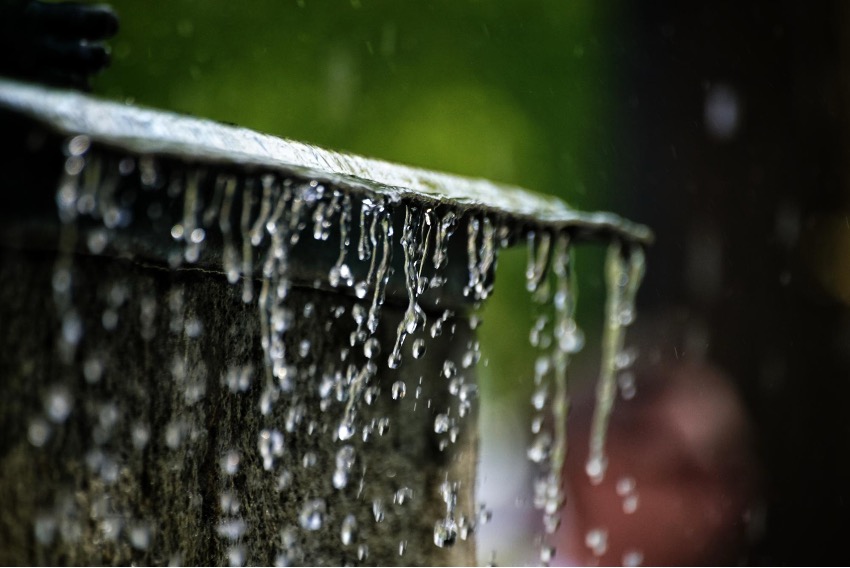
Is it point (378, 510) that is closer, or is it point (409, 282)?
point (409, 282)

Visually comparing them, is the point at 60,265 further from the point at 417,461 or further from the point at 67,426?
the point at 417,461

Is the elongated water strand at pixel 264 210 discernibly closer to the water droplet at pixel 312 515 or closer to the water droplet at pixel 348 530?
the water droplet at pixel 312 515

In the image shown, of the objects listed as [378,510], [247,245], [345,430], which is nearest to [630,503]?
[378,510]

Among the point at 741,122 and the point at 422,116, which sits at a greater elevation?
the point at 422,116

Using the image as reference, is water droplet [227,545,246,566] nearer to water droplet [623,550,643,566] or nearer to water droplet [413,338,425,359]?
→ water droplet [413,338,425,359]

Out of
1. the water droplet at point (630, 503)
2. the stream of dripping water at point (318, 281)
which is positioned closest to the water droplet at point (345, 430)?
the stream of dripping water at point (318, 281)

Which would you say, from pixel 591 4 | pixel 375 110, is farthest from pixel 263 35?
pixel 591 4

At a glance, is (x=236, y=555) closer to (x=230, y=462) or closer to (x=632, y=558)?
(x=230, y=462)
